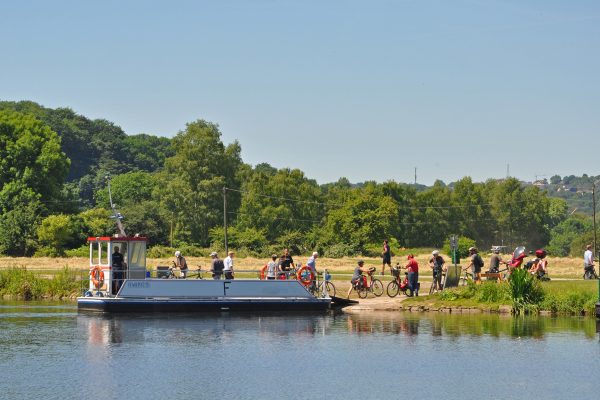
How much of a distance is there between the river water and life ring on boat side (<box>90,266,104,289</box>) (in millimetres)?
1842

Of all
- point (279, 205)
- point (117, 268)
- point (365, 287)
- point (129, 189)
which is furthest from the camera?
point (129, 189)

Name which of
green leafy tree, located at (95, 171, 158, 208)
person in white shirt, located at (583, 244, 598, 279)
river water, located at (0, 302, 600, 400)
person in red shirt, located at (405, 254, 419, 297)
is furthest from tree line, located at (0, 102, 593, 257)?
river water, located at (0, 302, 600, 400)

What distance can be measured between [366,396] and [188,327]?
15.0 meters

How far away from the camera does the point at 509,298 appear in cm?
4494

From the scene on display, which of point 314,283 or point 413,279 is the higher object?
point 413,279

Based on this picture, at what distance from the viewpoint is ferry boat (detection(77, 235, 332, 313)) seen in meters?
45.9

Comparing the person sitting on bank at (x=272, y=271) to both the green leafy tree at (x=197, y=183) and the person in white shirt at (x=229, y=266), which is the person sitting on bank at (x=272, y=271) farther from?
the green leafy tree at (x=197, y=183)

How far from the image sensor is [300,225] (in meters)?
137

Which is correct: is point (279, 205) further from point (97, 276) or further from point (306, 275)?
point (97, 276)

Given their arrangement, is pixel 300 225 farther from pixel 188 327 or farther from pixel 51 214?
pixel 188 327

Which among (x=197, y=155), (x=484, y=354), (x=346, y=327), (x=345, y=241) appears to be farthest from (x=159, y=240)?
(x=484, y=354)

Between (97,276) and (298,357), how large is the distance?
15.1 meters

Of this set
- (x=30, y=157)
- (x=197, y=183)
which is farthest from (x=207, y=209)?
(x=30, y=157)

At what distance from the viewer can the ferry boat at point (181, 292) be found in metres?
45.9
